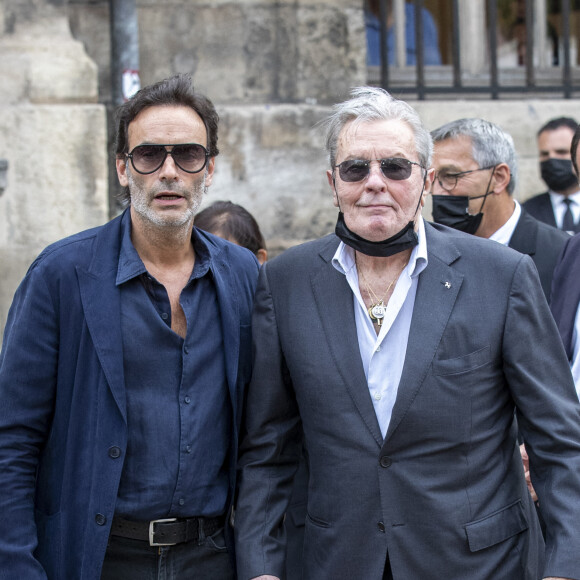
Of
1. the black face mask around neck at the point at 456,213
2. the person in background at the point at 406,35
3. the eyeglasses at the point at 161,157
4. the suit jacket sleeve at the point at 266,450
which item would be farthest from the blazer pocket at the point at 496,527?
the person in background at the point at 406,35

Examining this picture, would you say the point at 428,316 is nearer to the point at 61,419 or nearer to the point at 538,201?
the point at 61,419

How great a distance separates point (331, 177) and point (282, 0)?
3.50 metres

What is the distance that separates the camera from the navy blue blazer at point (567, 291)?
383 centimetres

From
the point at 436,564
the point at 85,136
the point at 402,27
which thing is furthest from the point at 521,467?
the point at 402,27

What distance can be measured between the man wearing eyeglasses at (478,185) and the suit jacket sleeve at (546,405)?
1.56 meters

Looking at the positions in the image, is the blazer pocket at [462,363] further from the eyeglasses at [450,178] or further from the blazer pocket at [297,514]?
the eyeglasses at [450,178]

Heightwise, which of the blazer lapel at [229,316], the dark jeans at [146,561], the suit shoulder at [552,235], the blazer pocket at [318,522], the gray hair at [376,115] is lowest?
the dark jeans at [146,561]

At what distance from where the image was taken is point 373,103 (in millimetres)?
3125

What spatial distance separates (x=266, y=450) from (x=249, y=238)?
53.6 inches

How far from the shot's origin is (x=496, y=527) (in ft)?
9.50

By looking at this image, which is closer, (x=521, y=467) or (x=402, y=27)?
(x=521, y=467)

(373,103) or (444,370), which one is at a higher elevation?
(373,103)

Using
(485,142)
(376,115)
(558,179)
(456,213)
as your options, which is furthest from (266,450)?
(558,179)

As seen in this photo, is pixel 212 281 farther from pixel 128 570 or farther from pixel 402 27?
pixel 402 27
